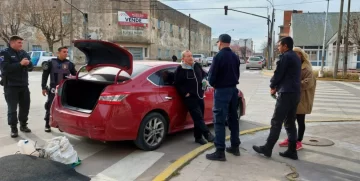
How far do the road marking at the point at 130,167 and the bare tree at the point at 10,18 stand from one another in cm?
3615

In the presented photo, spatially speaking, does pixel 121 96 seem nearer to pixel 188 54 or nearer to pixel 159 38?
pixel 188 54

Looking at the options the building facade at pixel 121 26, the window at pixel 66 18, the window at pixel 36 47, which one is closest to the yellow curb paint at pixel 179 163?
the building facade at pixel 121 26

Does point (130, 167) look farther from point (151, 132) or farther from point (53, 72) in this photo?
point (53, 72)

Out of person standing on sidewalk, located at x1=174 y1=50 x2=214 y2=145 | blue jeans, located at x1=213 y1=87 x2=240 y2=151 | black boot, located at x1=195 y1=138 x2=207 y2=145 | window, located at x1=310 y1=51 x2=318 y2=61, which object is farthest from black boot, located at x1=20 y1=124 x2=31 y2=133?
window, located at x1=310 y1=51 x2=318 y2=61

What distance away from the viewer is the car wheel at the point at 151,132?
502 cm

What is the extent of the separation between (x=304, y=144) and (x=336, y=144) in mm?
587

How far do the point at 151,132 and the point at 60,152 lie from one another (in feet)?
4.77

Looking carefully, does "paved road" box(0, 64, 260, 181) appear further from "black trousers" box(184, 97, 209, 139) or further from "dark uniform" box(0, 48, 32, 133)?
"dark uniform" box(0, 48, 32, 133)

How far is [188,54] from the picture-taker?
217 inches

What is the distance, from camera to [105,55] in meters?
5.36

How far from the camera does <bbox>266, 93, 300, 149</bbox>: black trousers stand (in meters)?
4.67

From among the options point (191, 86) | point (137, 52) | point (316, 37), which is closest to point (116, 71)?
point (191, 86)

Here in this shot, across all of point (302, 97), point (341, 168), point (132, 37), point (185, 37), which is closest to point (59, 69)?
point (302, 97)

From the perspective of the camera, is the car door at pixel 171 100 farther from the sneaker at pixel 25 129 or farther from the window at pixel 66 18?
the window at pixel 66 18
